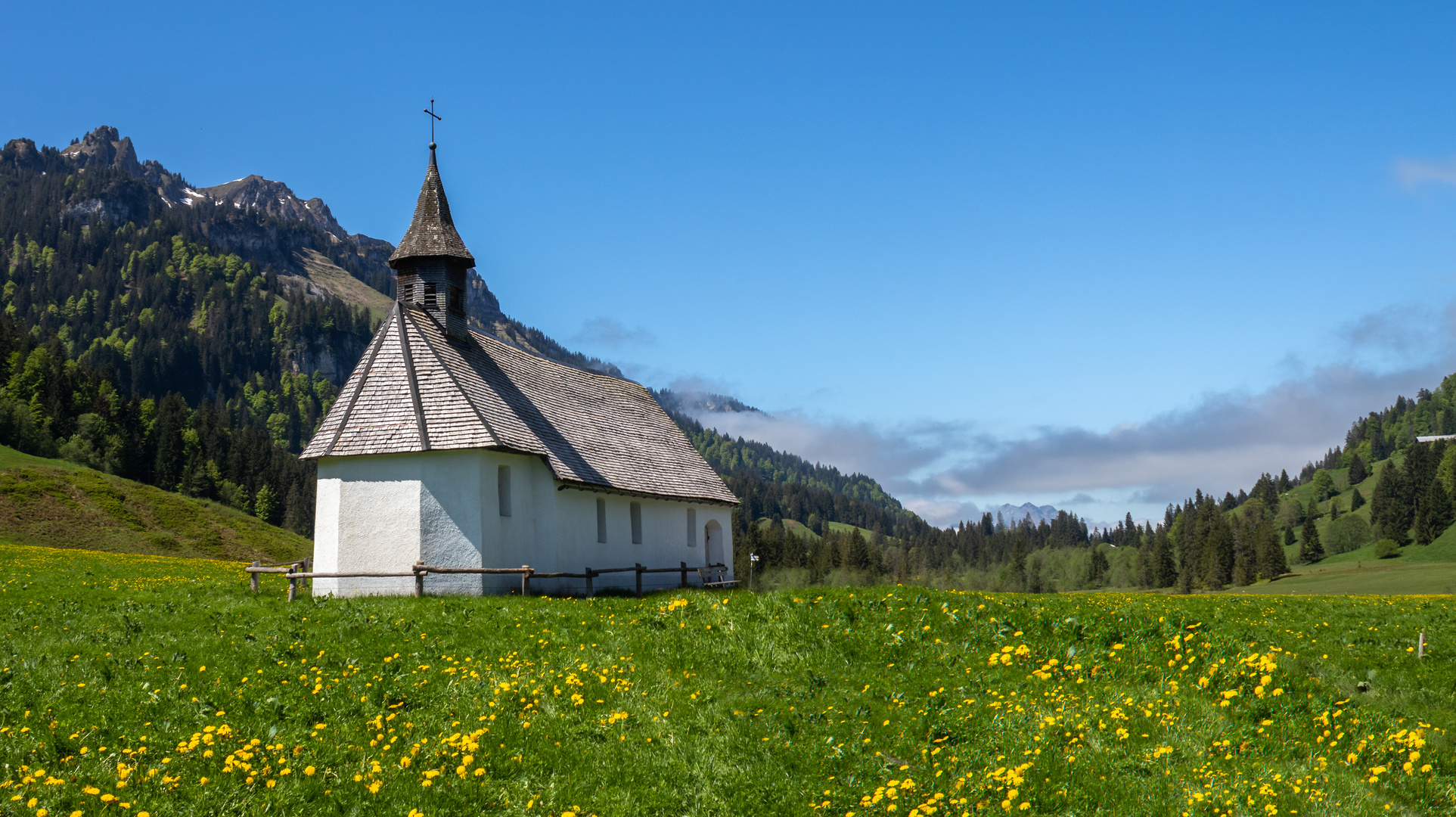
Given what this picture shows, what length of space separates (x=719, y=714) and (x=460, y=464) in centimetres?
1612

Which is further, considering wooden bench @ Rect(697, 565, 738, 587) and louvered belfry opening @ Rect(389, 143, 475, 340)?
wooden bench @ Rect(697, 565, 738, 587)

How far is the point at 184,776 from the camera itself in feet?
32.3

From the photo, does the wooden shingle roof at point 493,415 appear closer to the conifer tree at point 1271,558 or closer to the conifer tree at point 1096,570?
the conifer tree at point 1271,558

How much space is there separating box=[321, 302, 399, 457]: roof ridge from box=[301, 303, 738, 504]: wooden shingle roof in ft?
0.11

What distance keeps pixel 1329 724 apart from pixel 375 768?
11424mm

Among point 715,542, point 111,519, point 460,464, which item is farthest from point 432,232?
point 111,519

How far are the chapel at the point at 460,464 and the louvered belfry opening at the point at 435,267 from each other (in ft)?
0.18

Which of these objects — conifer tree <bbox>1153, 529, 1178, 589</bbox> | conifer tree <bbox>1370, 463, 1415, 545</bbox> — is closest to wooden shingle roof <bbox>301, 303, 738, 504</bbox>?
conifer tree <bbox>1153, 529, 1178, 589</bbox>

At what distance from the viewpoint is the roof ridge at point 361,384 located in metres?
26.9

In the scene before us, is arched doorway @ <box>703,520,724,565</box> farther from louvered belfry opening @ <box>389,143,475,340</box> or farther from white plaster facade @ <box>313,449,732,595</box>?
louvered belfry opening @ <box>389,143,475,340</box>

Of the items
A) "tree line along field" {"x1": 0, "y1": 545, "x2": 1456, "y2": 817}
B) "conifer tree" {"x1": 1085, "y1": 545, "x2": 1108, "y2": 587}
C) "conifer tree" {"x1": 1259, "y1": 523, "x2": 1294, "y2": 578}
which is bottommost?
"conifer tree" {"x1": 1085, "y1": 545, "x2": 1108, "y2": 587}

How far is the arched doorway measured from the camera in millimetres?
41719

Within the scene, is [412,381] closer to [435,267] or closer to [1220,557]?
[435,267]

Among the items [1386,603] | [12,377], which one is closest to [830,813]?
[1386,603]
